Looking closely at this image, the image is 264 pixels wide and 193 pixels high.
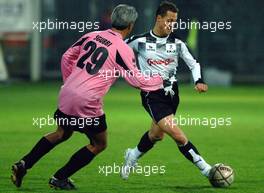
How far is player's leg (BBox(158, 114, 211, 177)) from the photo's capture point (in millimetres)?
10672

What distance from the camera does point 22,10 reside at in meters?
31.1

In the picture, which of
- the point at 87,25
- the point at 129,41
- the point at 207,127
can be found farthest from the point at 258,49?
the point at 129,41

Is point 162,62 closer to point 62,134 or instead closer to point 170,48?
point 170,48

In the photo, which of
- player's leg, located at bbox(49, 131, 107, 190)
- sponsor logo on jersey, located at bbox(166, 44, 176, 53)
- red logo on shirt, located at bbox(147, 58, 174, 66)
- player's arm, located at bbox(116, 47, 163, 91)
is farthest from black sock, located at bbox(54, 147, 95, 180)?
sponsor logo on jersey, located at bbox(166, 44, 176, 53)

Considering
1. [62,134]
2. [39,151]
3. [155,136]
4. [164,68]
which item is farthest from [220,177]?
[39,151]

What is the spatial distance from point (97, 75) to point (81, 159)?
901 millimetres

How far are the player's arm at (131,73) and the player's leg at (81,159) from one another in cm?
67

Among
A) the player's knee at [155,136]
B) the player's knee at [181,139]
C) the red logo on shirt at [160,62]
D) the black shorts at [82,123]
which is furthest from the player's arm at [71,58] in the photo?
the player's knee at [155,136]

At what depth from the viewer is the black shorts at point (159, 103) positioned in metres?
10.9

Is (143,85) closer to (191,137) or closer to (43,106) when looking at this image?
(191,137)

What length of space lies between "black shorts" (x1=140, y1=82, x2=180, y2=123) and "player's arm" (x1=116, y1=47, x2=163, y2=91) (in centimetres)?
103

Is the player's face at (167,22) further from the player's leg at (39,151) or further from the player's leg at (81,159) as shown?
the player's leg at (39,151)

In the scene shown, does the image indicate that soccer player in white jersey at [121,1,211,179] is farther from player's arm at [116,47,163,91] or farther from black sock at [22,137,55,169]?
black sock at [22,137,55,169]

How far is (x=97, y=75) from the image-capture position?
32.7 ft
